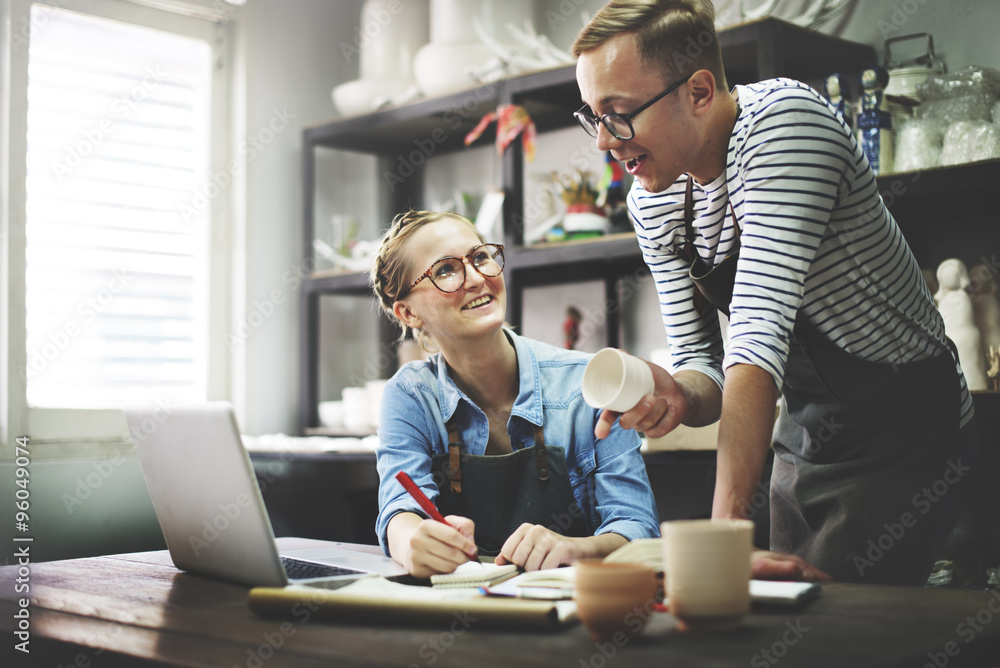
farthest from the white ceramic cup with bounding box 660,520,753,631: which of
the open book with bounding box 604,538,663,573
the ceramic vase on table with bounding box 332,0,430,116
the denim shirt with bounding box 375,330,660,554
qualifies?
the ceramic vase on table with bounding box 332,0,430,116

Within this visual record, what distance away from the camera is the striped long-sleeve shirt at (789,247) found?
115 centimetres

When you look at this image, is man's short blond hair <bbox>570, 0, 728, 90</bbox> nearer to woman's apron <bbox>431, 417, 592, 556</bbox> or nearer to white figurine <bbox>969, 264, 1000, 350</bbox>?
woman's apron <bbox>431, 417, 592, 556</bbox>

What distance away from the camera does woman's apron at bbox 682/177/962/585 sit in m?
1.40

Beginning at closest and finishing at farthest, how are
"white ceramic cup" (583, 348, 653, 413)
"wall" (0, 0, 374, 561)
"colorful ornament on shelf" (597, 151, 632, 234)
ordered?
1. "white ceramic cup" (583, 348, 653, 413)
2. "colorful ornament on shelf" (597, 151, 632, 234)
3. "wall" (0, 0, 374, 561)

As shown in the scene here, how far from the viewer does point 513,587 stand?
106 centimetres

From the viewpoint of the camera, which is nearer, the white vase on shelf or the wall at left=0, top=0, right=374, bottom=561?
the white vase on shelf

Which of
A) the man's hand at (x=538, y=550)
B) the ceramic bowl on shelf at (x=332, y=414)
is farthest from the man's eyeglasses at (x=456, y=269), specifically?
the ceramic bowl on shelf at (x=332, y=414)

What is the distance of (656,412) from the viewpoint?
1215 mm

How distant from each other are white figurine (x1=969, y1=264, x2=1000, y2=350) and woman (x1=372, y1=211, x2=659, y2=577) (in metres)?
1.16

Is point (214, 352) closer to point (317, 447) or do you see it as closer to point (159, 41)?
point (317, 447)

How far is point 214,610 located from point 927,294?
110 centimetres

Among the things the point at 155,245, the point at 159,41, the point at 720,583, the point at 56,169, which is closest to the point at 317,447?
the point at 155,245

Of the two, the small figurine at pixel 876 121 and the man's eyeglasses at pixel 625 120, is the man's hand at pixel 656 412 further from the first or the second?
the small figurine at pixel 876 121

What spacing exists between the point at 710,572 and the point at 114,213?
3.17m
